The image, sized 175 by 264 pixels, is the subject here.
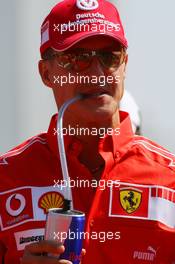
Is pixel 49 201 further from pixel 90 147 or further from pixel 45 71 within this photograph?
pixel 45 71

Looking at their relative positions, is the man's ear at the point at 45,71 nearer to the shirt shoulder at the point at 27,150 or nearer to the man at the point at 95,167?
the man at the point at 95,167

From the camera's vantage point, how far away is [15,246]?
271cm

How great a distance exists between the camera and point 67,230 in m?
2.31

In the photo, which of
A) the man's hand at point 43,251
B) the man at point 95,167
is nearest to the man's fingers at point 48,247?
the man's hand at point 43,251

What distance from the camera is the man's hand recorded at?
90.9 inches

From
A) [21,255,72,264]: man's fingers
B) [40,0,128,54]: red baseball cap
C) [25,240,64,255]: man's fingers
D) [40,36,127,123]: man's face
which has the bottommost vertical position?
[21,255,72,264]: man's fingers

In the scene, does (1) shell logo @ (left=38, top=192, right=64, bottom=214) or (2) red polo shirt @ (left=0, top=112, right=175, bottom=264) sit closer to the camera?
(2) red polo shirt @ (left=0, top=112, right=175, bottom=264)

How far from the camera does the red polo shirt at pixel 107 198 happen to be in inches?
105

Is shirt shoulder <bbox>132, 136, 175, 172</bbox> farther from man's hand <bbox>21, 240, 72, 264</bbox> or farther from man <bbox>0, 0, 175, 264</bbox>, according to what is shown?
man's hand <bbox>21, 240, 72, 264</bbox>

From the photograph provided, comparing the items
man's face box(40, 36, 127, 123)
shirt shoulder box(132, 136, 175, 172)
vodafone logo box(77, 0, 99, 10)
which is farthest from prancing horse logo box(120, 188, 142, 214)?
vodafone logo box(77, 0, 99, 10)

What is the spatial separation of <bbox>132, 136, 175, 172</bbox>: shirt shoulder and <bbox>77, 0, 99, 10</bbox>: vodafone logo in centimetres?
44

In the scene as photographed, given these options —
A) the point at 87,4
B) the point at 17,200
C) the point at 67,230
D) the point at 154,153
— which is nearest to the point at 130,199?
the point at 154,153

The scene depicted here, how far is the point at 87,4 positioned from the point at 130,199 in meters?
0.64

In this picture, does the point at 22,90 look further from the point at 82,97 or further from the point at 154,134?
the point at 82,97
